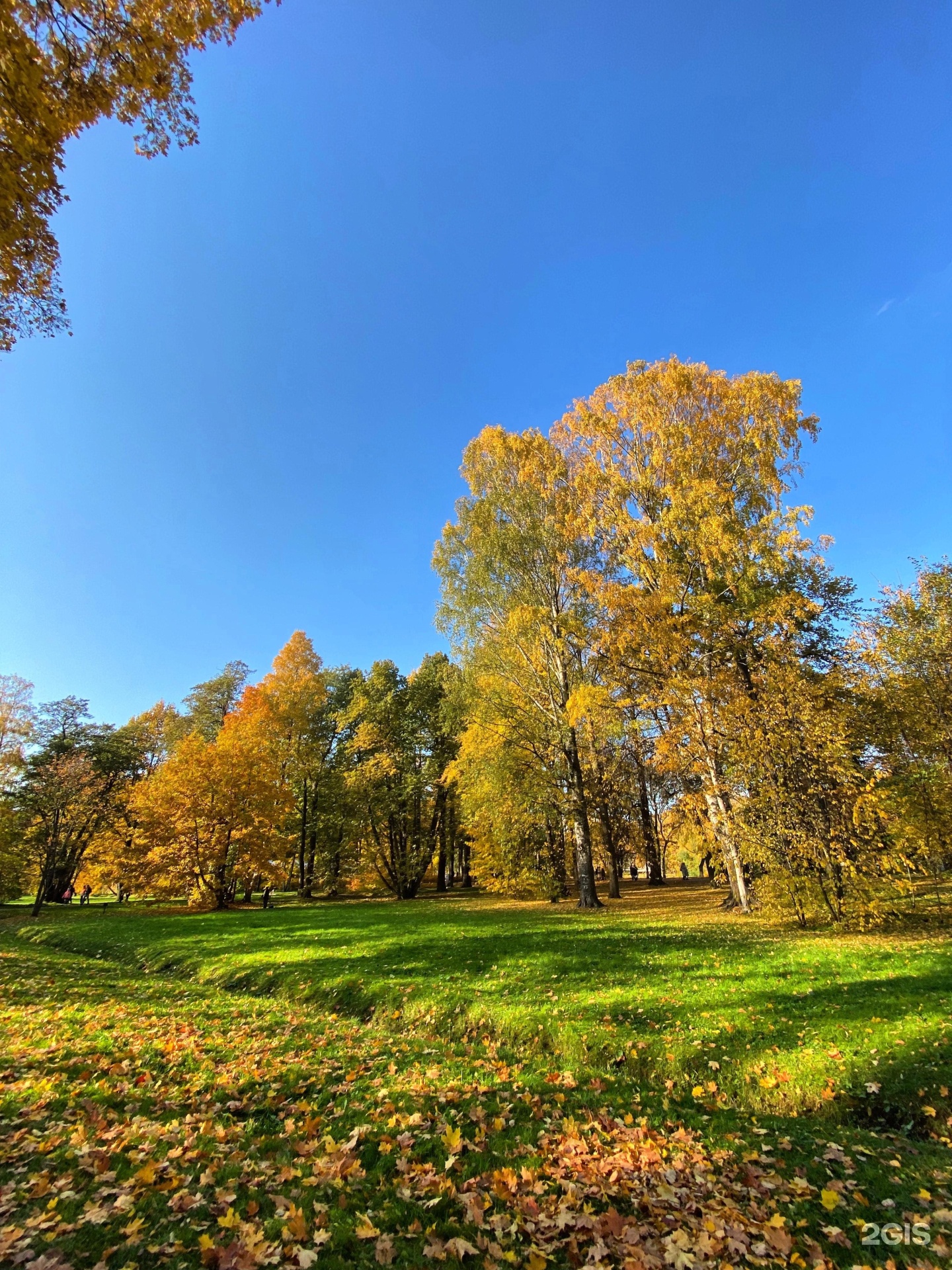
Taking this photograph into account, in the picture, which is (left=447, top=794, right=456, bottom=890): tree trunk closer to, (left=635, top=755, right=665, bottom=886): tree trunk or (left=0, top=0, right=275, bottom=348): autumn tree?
(left=635, top=755, right=665, bottom=886): tree trunk

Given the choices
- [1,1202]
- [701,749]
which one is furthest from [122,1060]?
[701,749]

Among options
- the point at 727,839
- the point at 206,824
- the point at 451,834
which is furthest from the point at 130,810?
the point at 727,839

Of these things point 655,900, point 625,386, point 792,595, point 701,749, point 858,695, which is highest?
point 625,386

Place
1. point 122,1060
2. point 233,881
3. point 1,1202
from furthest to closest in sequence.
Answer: point 233,881, point 122,1060, point 1,1202

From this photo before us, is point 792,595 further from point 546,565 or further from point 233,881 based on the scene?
point 233,881

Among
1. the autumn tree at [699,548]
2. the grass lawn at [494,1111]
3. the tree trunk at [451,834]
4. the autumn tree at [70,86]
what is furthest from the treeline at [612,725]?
the autumn tree at [70,86]

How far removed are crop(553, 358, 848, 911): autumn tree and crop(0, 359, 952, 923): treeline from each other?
0.08 meters

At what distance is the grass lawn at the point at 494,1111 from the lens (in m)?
3.10

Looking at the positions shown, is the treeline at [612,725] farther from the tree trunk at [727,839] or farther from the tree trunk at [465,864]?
the tree trunk at [465,864]

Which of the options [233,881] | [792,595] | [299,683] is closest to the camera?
[792,595]

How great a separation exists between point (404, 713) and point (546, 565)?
56.8 ft

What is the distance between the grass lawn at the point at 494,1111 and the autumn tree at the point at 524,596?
396 inches

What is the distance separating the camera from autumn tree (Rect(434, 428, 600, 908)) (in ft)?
64.1

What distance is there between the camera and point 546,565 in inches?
798
